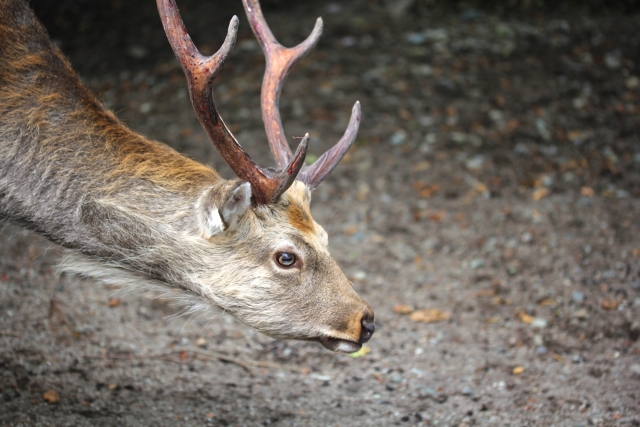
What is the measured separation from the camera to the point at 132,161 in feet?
11.8

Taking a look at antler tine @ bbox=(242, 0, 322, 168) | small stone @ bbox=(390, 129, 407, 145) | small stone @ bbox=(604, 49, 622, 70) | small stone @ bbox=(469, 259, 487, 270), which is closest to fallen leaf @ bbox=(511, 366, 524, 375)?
small stone @ bbox=(469, 259, 487, 270)

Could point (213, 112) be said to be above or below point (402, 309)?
above

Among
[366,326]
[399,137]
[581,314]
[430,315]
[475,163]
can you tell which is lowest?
[475,163]

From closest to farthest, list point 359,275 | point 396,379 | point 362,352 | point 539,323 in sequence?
point 396,379, point 362,352, point 539,323, point 359,275

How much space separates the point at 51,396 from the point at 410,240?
3.25 metres

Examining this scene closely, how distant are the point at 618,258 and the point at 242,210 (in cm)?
361

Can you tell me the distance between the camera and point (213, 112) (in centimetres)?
328

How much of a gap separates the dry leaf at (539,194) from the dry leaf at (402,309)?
6.23 ft

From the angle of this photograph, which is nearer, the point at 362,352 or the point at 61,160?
the point at 61,160

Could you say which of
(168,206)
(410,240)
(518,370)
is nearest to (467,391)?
(518,370)

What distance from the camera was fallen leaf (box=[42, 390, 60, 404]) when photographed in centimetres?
393

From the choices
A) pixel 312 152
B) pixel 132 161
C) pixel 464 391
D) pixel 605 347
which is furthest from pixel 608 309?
pixel 132 161

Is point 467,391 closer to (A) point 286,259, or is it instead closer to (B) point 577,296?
(B) point 577,296

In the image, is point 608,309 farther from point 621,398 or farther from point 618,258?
point 621,398
